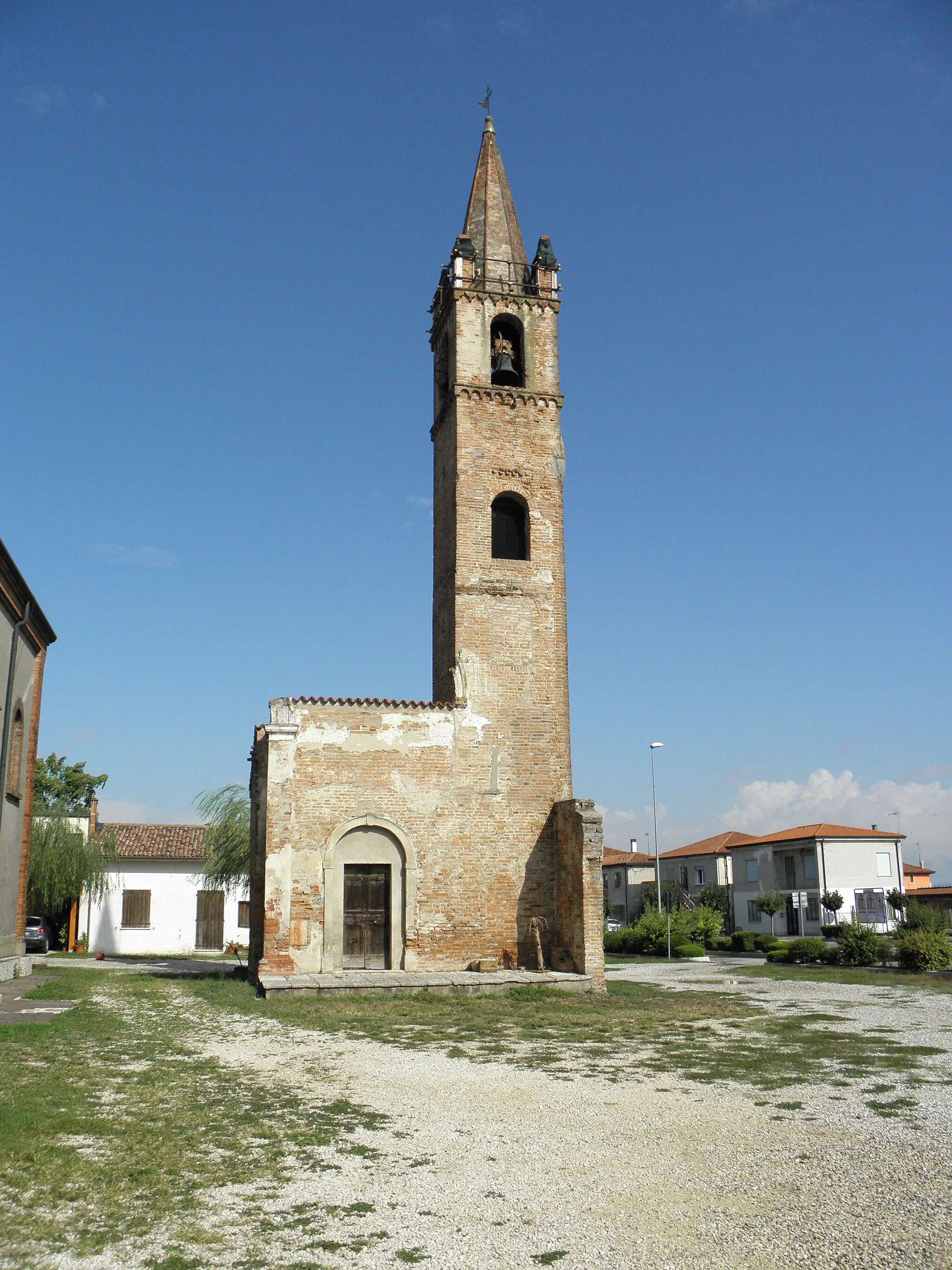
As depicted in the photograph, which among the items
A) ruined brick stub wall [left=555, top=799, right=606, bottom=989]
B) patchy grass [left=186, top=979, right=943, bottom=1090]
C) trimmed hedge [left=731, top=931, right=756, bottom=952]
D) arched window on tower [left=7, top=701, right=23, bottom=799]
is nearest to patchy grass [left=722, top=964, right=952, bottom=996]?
patchy grass [left=186, top=979, right=943, bottom=1090]

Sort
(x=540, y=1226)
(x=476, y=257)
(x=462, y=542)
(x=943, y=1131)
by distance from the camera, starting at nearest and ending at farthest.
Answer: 1. (x=540, y=1226)
2. (x=943, y=1131)
3. (x=462, y=542)
4. (x=476, y=257)

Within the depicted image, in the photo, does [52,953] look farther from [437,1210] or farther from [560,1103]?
[437,1210]

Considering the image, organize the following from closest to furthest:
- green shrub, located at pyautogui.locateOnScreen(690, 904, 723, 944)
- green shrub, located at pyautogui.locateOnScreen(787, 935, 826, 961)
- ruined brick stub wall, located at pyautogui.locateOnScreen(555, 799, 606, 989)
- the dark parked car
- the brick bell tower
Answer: ruined brick stub wall, located at pyautogui.locateOnScreen(555, 799, 606, 989) → the brick bell tower → green shrub, located at pyautogui.locateOnScreen(787, 935, 826, 961) → the dark parked car → green shrub, located at pyautogui.locateOnScreen(690, 904, 723, 944)

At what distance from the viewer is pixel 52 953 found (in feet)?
105

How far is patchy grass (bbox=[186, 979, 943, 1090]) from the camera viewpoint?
10.4 metres

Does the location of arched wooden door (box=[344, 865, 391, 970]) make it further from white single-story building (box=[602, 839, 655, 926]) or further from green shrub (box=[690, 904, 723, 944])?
white single-story building (box=[602, 839, 655, 926])

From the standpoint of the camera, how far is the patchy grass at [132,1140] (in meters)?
5.21

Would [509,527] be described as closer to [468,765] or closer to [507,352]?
[507,352]

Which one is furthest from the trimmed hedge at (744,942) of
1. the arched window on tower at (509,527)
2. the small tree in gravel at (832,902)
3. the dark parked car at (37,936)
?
the dark parked car at (37,936)

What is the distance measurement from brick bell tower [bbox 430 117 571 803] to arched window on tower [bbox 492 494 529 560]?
3 centimetres

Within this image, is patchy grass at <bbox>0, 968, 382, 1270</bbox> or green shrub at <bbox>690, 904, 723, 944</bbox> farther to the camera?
green shrub at <bbox>690, 904, 723, 944</bbox>

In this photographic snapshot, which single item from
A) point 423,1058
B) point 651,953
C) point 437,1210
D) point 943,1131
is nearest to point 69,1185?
point 437,1210

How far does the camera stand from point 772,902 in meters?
49.0

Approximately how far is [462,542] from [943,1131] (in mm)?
15559
